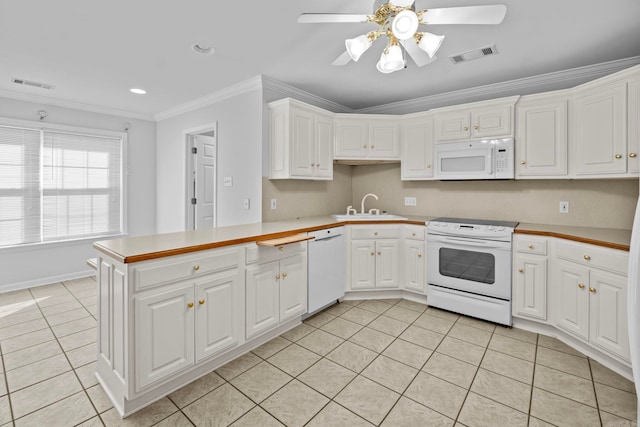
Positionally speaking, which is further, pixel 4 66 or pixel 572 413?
pixel 4 66

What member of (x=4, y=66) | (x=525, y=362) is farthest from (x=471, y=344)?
(x=4, y=66)

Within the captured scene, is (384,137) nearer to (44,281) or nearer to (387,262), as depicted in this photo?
(387,262)

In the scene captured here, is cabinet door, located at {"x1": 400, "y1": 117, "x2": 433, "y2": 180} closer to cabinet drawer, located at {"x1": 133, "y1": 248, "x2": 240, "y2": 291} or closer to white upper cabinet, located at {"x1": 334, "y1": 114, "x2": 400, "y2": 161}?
white upper cabinet, located at {"x1": 334, "y1": 114, "x2": 400, "y2": 161}

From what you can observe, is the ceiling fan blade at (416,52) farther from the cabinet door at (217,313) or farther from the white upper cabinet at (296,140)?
the cabinet door at (217,313)

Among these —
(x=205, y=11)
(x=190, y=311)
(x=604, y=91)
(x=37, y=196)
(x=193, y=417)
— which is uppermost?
(x=205, y=11)

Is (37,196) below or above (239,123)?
below

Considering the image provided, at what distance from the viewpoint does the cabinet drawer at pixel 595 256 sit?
82.7 inches

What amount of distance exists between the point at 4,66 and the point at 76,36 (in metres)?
1.26

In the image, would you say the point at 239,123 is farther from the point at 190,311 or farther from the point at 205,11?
the point at 190,311

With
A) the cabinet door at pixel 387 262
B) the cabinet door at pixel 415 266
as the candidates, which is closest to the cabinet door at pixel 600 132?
the cabinet door at pixel 415 266

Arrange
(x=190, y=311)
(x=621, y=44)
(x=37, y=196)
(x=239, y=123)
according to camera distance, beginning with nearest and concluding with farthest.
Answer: (x=190, y=311)
(x=621, y=44)
(x=239, y=123)
(x=37, y=196)

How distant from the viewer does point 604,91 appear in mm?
2529

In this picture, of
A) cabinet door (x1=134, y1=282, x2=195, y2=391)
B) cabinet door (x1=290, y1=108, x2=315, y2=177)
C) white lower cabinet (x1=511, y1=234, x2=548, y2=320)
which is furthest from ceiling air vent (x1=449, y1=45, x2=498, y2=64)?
cabinet door (x1=134, y1=282, x2=195, y2=391)

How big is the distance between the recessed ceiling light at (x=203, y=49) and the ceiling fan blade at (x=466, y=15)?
1817 millimetres
